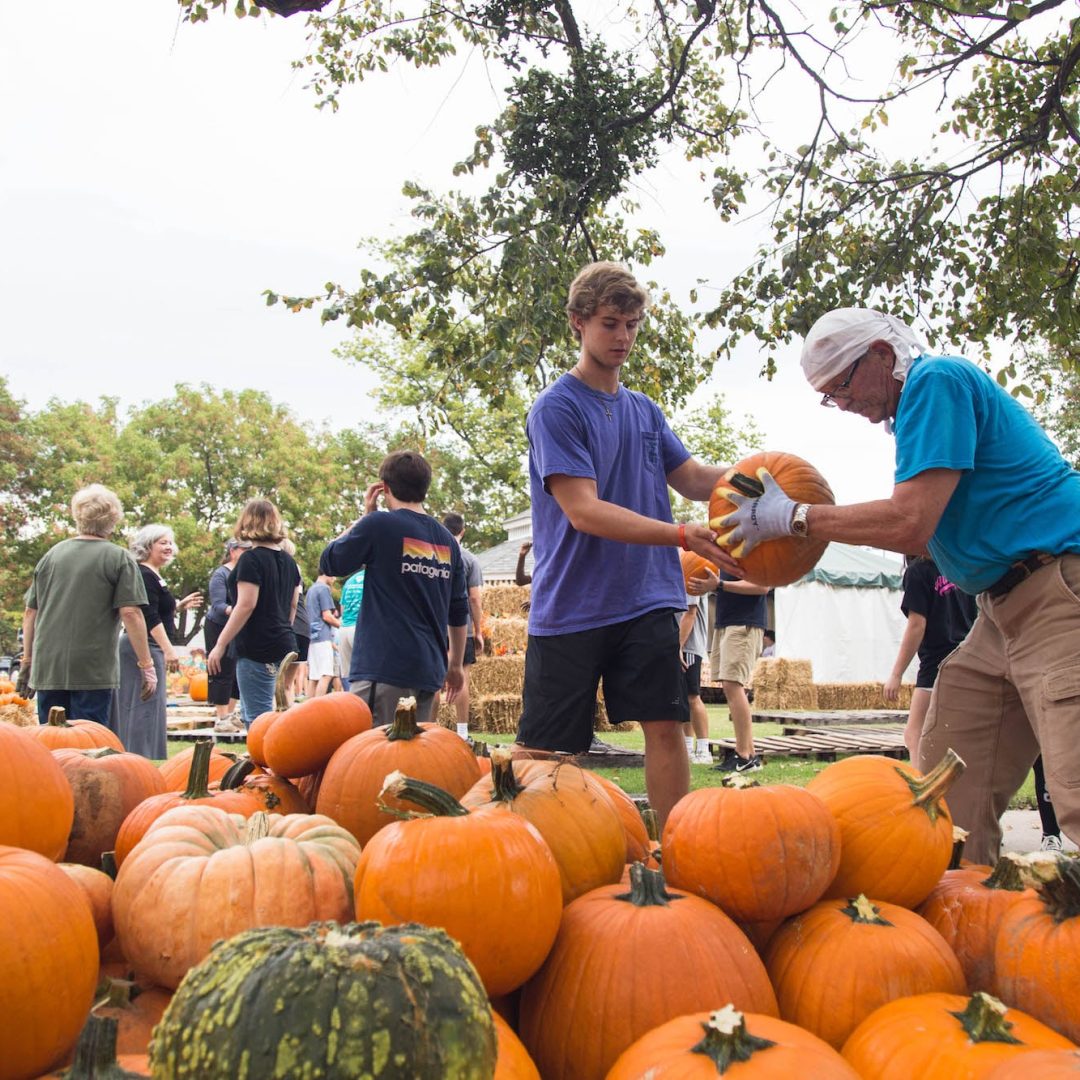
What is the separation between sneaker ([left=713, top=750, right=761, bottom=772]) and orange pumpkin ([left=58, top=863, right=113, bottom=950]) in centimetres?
600

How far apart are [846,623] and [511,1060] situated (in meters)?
21.0

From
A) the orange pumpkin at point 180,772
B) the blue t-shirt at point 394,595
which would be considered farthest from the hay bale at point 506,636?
the orange pumpkin at point 180,772

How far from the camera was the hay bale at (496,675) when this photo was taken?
13.8m

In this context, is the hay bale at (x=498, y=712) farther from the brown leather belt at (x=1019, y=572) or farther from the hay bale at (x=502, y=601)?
the brown leather belt at (x=1019, y=572)

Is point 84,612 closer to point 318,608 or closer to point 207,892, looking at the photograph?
point 207,892

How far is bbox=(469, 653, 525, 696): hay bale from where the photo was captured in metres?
13.8

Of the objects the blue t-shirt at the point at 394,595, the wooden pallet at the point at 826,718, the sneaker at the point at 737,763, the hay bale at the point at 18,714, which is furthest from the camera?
the wooden pallet at the point at 826,718

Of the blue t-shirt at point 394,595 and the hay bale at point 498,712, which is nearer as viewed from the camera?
the blue t-shirt at point 394,595

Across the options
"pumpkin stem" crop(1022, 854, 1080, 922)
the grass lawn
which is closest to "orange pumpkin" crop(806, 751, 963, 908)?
"pumpkin stem" crop(1022, 854, 1080, 922)

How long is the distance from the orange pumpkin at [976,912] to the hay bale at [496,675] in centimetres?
1182

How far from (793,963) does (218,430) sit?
41.3m

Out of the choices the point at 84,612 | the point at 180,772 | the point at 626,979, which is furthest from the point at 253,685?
the point at 626,979

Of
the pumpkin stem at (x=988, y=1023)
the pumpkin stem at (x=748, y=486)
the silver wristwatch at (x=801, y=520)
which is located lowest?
the pumpkin stem at (x=988, y=1023)

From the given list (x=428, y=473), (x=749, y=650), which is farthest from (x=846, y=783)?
(x=749, y=650)
